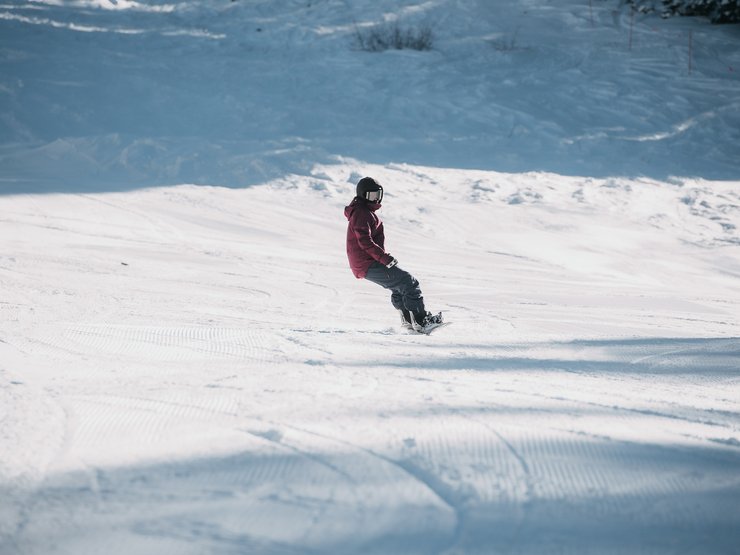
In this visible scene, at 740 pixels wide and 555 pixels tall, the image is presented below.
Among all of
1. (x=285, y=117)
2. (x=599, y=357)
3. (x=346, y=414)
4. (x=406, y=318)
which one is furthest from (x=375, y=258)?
(x=285, y=117)

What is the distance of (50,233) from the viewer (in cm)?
930

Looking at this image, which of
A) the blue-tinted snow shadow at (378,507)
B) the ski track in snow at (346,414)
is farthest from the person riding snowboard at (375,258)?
the blue-tinted snow shadow at (378,507)

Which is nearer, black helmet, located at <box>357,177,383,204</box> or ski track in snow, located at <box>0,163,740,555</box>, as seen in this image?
ski track in snow, located at <box>0,163,740,555</box>

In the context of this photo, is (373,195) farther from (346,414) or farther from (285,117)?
(285,117)

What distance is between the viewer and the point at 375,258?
19.1 feet

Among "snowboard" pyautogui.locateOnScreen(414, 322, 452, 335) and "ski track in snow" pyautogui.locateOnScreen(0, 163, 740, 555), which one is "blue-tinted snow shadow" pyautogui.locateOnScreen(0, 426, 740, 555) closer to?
"ski track in snow" pyautogui.locateOnScreen(0, 163, 740, 555)

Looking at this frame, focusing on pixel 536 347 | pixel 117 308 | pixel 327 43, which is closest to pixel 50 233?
pixel 117 308

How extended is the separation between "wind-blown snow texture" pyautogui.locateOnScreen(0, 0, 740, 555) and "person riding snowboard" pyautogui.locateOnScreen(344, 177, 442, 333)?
11.6 inches

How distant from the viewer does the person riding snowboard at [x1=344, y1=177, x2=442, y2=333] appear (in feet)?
19.1

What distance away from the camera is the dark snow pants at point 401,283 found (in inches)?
239

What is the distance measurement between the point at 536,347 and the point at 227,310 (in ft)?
9.01

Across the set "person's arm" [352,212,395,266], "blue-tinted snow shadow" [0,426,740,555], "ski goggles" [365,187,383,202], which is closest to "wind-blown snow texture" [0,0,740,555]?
"blue-tinted snow shadow" [0,426,740,555]

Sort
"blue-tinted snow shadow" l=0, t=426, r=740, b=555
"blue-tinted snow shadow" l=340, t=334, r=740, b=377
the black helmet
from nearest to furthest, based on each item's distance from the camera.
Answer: "blue-tinted snow shadow" l=0, t=426, r=740, b=555
"blue-tinted snow shadow" l=340, t=334, r=740, b=377
the black helmet

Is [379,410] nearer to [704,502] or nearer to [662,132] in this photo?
[704,502]
